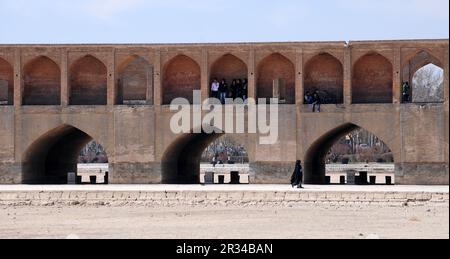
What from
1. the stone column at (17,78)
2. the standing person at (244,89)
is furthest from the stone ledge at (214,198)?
the standing person at (244,89)

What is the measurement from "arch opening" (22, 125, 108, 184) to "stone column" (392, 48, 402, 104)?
1017 centimetres

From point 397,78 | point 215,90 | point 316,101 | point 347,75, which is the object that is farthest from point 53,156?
point 397,78

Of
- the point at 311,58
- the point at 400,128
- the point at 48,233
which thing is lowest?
the point at 48,233

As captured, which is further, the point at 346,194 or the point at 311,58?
the point at 311,58

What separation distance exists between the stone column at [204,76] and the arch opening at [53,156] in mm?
4565

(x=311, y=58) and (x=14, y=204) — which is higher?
(x=311, y=58)

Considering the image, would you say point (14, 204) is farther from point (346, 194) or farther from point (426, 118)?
point (426, 118)

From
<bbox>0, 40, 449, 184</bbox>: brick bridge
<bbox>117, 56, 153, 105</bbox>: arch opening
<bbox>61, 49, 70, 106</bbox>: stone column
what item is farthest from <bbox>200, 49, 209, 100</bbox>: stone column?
<bbox>61, 49, 70, 106</bbox>: stone column

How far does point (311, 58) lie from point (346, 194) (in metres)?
6.12

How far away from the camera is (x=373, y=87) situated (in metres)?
29.3

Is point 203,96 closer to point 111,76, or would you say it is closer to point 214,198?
point 111,76

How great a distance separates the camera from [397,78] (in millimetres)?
27797

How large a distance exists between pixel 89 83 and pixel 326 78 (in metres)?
7.59
